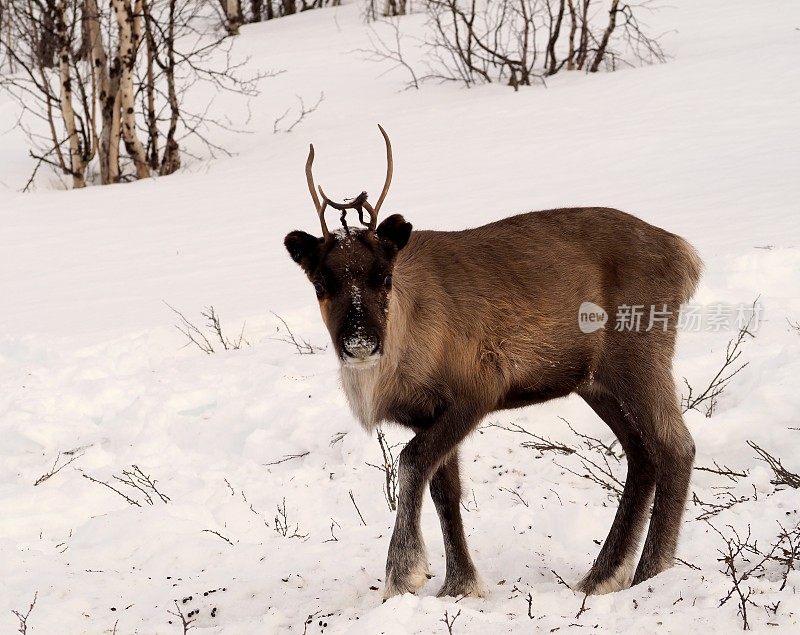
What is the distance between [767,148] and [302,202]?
22.3ft

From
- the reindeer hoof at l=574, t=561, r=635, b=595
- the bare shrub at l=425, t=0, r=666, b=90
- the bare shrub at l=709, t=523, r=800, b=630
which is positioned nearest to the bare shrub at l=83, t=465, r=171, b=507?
the reindeer hoof at l=574, t=561, r=635, b=595

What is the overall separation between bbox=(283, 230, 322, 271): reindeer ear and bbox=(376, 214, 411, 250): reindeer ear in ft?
1.01

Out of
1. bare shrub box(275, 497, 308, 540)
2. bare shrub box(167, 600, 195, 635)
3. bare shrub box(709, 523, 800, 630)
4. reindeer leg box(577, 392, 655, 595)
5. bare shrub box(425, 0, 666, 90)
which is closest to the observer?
bare shrub box(709, 523, 800, 630)

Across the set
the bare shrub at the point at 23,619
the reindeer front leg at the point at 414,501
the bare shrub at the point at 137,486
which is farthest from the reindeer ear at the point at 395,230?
the bare shrub at the point at 137,486

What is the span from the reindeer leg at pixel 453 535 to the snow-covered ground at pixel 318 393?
25cm

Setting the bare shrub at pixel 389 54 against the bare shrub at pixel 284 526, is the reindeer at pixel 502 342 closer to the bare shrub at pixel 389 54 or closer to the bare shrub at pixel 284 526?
the bare shrub at pixel 284 526

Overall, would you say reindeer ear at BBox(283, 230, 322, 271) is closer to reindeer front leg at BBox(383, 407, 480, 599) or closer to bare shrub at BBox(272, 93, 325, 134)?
reindeer front leg at BBox(383, 407, 480, 599)

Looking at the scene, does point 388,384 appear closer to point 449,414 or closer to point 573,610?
point 449,414

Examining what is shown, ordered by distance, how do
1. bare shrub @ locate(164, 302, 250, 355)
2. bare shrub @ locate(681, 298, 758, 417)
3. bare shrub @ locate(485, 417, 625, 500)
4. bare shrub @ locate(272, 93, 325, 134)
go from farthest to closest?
1. bare shrub @ locate(272, 93, 325, 134)
2. bare shrub @ locate(164, 302, 250, 355)
3. bare shrub @ locate(681, 298, 758, 417)
4. bare shrub @ locate(485, 417, 625, 500)

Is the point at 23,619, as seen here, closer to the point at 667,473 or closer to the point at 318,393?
the point at 667,473

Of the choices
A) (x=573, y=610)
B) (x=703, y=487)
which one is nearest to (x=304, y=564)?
(x=573, y=610)

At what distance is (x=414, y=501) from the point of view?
4465 millimetres

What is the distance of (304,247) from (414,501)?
1.30m

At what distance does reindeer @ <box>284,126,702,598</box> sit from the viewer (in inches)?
176
